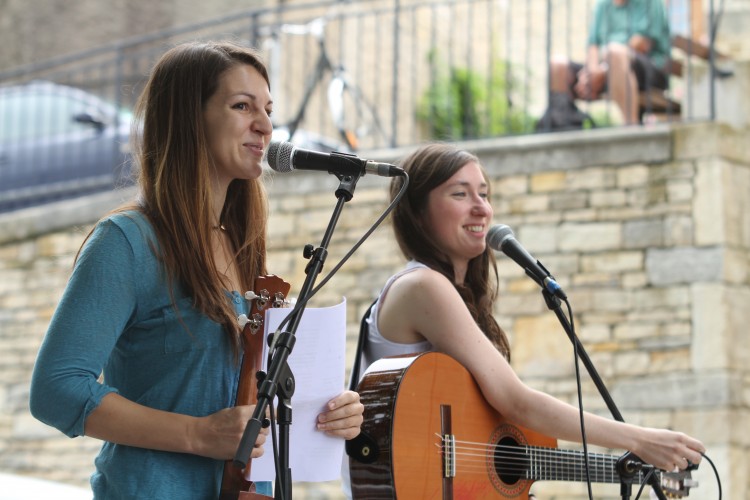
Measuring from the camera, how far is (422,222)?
3.69m

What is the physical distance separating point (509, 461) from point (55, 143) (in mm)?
7433

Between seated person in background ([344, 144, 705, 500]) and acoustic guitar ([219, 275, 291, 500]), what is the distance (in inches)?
35.9

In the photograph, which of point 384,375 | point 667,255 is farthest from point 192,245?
point 667,255

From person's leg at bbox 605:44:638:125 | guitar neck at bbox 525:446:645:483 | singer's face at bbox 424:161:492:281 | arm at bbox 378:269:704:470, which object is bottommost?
guitar neck at bbox 525:446:645:483

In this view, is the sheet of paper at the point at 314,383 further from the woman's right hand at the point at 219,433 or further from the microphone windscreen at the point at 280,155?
the microphone windscreen at the point at 280,155

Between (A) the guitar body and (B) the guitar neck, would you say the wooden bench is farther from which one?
(A) the guitar body

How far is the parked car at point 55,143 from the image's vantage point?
962cm

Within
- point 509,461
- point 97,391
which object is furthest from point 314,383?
point 509,461

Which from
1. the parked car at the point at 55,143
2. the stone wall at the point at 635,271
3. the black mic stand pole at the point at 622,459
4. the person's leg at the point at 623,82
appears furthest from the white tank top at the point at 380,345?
the parked car at the point at 55,143

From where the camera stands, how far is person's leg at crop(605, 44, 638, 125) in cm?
750

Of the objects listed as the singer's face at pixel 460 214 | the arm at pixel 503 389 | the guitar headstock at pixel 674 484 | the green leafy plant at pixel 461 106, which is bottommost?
the guitar headstock at pixel 674 484

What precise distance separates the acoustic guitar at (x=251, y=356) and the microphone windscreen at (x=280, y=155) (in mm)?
Answer: 291

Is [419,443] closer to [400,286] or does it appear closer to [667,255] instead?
[400,286]

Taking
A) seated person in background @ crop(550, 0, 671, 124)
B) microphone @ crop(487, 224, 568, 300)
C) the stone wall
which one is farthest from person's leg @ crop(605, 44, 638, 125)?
microphone @ crop(487, 224, 568, 300)
